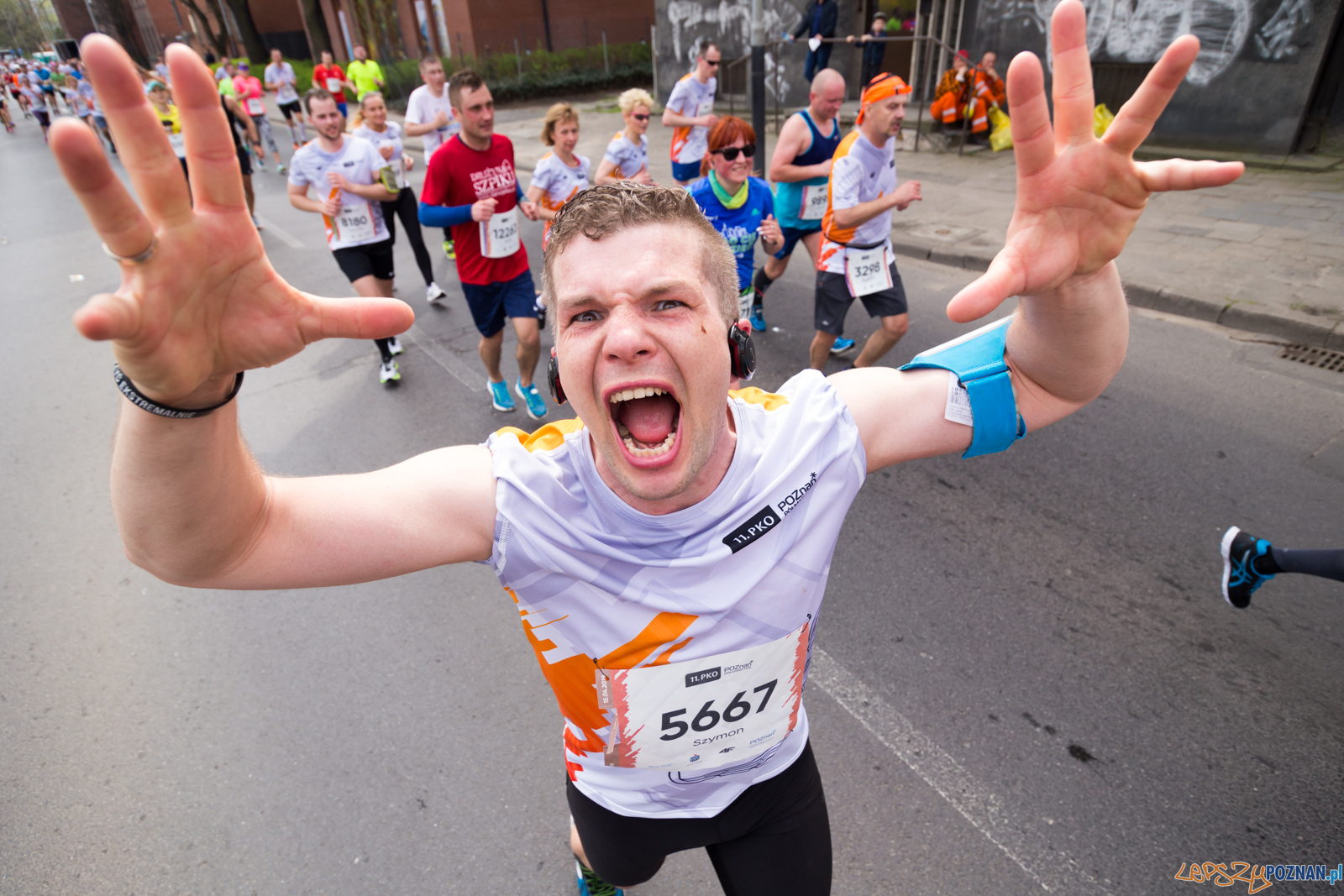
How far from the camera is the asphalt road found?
2.60 metres

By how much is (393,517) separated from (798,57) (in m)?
17.7

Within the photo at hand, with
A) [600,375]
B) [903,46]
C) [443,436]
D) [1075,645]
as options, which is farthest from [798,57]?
[600,375]

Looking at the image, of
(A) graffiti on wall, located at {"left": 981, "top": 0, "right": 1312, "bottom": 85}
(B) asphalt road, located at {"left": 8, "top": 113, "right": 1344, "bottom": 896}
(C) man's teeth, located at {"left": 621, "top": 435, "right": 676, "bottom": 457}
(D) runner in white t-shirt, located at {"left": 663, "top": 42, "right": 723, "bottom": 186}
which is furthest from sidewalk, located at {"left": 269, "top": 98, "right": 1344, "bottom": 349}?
(C) man's teeth, located at {"left": 621, "top": 435, "right": 676, "bottom": 457}

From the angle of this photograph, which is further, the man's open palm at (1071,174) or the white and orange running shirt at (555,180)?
the white and orange running shirt at (555,180)

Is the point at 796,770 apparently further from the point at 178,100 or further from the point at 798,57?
the point at 798,57

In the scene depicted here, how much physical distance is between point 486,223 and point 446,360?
1.91m

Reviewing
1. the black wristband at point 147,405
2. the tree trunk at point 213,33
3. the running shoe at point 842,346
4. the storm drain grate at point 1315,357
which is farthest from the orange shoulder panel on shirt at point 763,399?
the tree trunk at point 213,33

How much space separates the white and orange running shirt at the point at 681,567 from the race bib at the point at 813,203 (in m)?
4.94

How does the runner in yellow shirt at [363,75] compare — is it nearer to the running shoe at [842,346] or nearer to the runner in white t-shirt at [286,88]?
the runner in white t-shirt at [286,88]

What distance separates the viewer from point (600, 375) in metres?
1.50

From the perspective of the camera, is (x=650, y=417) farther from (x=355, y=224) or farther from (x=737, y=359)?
(x=355, y=224)

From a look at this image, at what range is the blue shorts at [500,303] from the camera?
18.2 feet

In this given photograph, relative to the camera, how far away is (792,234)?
261 inches

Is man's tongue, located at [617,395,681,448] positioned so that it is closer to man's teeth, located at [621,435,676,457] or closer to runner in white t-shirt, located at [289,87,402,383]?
man's teeth, located at [621,435,676,457]
